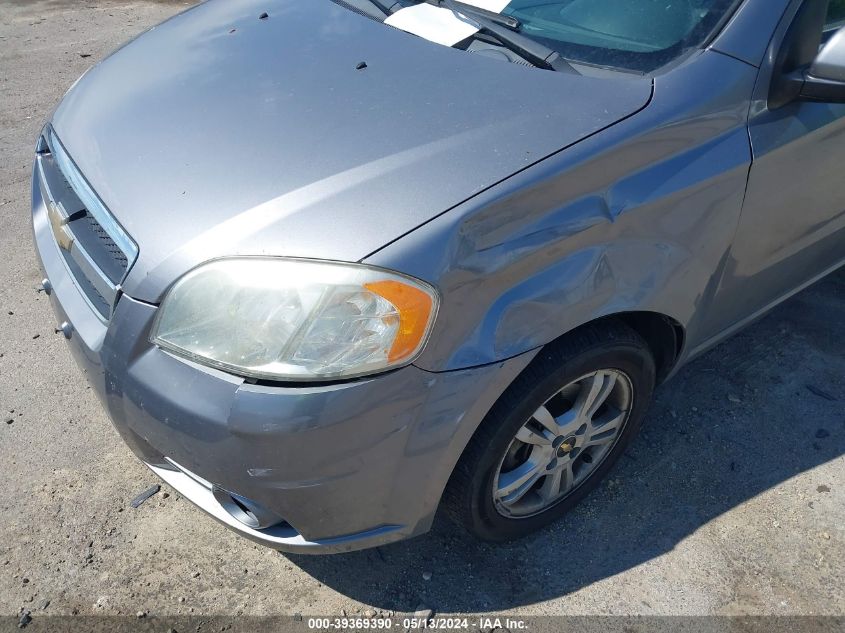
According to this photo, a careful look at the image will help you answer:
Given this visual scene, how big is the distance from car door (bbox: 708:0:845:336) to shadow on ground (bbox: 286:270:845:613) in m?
0.41

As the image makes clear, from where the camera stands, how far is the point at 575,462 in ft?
7.73

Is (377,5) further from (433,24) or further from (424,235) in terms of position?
(424,235)

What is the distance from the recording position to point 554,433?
83.2 inches

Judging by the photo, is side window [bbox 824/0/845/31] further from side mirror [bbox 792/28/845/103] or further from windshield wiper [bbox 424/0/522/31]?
windshield wiper [bbox 424/0/522/31]

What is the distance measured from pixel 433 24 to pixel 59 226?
1.23m

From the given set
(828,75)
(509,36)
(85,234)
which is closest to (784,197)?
(828,75)

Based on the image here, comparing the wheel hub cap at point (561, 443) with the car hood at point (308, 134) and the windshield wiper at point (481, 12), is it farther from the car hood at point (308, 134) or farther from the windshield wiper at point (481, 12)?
the windshield wiper at point (481, 12)

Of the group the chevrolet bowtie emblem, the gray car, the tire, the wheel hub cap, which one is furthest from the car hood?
the wheel hub cap

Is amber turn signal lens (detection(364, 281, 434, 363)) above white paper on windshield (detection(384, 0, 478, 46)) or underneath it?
underneath

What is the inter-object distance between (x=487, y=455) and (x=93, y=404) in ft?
5.21

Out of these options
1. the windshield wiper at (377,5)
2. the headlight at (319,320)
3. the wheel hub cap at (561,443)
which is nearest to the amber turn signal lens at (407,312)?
the headlight at (319,320)

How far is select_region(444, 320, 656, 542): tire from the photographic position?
75.2 inches

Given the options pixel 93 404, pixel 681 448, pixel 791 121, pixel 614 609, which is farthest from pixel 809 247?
pixel 93 404

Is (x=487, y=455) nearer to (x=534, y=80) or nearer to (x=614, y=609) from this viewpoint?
(x=614, y=609)
